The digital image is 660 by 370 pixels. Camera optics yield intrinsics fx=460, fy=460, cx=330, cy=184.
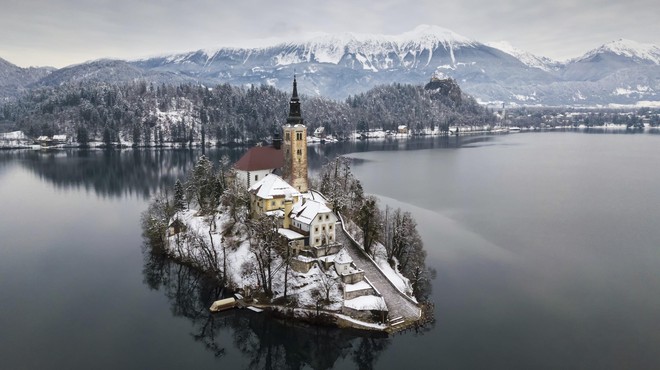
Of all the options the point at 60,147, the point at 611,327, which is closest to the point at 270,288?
the point at 611,327

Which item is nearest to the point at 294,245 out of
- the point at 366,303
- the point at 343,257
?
the point at 343,257

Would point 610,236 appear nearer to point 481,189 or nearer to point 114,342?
point 481,189

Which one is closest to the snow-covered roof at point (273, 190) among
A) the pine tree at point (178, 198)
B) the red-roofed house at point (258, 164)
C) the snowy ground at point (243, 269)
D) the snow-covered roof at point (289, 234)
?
the snow-covered roof at point (289, 234)

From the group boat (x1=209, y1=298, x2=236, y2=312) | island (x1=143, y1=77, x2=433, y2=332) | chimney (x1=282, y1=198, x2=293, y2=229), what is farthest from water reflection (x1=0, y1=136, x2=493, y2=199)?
boat (x1=209, y1=298, x2=236, y2=312)

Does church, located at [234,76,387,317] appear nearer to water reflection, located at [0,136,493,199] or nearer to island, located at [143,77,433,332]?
island, located at [143,77,433,332]

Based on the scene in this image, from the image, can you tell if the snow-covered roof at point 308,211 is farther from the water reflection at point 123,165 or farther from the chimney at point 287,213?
the water reflection at point 123,165
